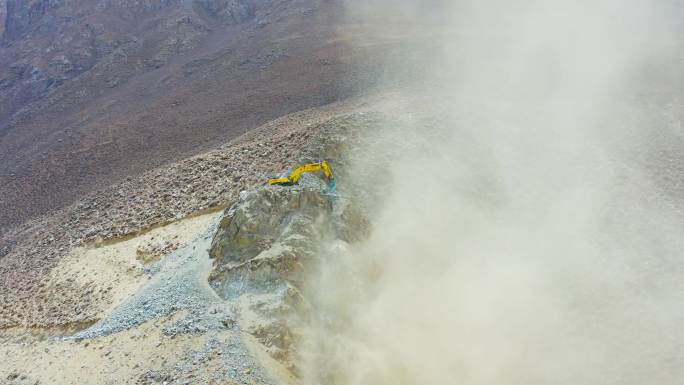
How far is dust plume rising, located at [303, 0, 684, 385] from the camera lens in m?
13.3

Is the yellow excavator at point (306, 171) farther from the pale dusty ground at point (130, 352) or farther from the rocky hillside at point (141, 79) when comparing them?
the rocky hillside at point (141, 79)

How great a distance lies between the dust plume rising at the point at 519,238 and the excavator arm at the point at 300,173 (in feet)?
4.92

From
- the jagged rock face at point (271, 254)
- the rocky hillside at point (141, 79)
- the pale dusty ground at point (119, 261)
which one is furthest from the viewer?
the rocky hillside at point (141, 79)

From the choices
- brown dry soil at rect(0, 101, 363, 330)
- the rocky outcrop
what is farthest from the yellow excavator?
brown dry soil at rect(0, 101, 363, 330)

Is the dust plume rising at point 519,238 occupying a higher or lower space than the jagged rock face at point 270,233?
lower

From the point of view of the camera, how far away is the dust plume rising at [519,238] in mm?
13305

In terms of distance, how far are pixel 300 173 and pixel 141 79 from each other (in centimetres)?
3300

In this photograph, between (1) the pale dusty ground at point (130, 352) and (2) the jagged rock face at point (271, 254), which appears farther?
(2) the jagged rock face at point (271, 254)

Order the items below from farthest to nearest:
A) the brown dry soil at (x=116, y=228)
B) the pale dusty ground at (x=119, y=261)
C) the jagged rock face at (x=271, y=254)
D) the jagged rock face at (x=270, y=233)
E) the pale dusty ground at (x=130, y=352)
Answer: the brown dry soil at (x=116, y=228), the pale dusty ground at (x=119, y=261), the jagged rock face at (x=270, y=233), the jagged rock face at (x=271, y=254), the pale dusty ground at (x=130, y=352)

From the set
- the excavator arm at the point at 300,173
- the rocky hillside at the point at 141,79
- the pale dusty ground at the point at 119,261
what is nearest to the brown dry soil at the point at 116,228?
the pale dusty ground at the point at 119,261

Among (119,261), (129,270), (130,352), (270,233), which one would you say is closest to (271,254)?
(270,233)

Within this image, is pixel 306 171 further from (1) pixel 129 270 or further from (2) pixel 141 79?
(2) pixel 141 79

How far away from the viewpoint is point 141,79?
43.3m

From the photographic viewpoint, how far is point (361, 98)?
85.4ft
